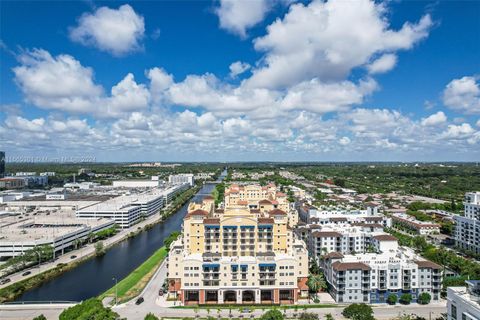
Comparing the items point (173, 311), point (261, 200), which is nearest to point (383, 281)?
point (173, 311)

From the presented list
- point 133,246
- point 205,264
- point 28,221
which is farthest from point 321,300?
point 28,221

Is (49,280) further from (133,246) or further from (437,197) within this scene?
(437,197)

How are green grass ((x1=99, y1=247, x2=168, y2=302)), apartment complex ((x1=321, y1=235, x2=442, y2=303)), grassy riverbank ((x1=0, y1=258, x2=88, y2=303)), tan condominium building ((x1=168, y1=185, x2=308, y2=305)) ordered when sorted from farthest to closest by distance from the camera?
green grass ((x1=99, y1=247, x2=168, y2=302))
grassy riverbank ((x1=0, y1=258, x2=88, y2=303))
tan condominium building ((x1=168, y1=185, x2=308, y2=305))
apartment complex ((x1=321, y1=235, x2=442, y2=303))

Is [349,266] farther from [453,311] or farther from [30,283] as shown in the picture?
[30,283]

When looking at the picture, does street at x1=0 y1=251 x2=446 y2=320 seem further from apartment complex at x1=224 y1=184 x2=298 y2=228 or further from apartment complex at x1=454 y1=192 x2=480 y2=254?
apartment complex at x1=224 y1=184 x2=298 y2=228

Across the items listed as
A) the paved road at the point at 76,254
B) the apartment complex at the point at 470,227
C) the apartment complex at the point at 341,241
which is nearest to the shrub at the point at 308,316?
the apartment complex at the point at 341,241

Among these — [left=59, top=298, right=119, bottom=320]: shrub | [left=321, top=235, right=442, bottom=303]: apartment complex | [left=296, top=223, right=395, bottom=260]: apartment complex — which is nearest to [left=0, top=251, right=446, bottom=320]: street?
[left=321, top=235, right=442, bottom=303]: apartment complex
